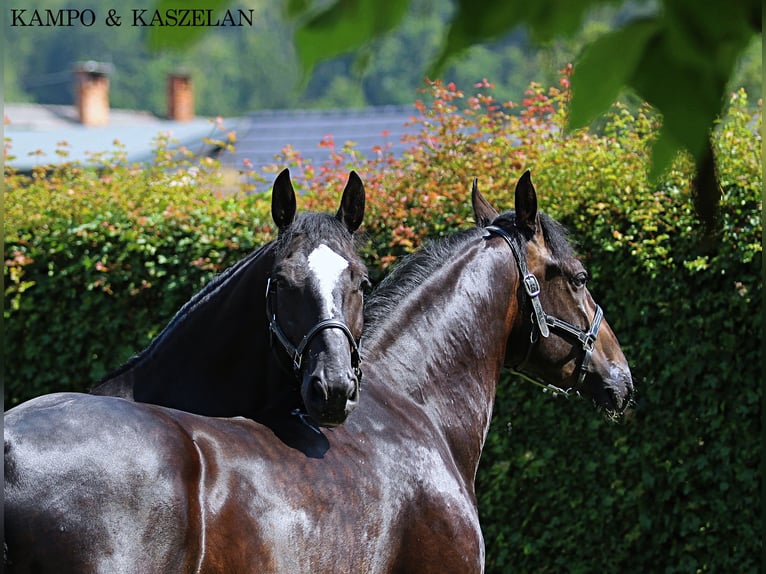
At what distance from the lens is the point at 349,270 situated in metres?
3.53

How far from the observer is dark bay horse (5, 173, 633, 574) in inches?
107

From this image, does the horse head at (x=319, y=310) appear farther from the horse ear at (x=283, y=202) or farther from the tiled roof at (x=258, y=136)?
the tiled roof at (x=258, y=136)

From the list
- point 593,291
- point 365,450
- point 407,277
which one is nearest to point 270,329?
point 365,450

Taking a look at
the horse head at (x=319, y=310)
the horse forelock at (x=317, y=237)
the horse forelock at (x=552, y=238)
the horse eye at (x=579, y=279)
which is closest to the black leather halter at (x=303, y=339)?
the horse head at (x=319, y=310)

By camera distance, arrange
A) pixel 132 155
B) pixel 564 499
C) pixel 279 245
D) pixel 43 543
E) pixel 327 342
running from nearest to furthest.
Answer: pixel 43 543 → pixel 327 342 → pixel 279 245 → pixel 564 499 → pixel 132 155

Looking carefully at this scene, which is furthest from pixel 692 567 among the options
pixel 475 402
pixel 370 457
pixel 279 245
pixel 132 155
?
pixel 132 155

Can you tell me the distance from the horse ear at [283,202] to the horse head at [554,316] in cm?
102

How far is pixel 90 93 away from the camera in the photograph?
32.2 meters

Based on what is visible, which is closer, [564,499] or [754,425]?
[754,425]

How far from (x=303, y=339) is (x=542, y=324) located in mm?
1319

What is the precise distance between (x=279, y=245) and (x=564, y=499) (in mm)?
3239

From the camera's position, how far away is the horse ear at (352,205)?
3.88 m

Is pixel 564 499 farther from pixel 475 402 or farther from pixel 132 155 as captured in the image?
pixel 132 155

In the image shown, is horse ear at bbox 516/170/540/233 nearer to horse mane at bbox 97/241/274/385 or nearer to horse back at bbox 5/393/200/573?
horse mane at bbox 97/241/274/385
